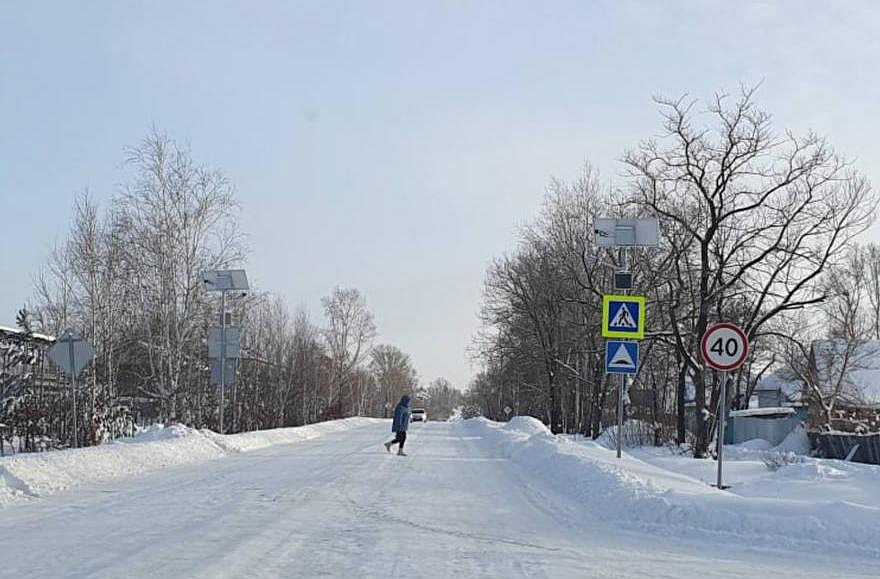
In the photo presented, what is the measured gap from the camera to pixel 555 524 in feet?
40.3

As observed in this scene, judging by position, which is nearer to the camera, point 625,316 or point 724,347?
point 724,347

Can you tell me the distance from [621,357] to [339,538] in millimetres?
10921

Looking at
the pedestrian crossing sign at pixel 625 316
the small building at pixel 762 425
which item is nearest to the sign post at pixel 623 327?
the pedestrian crossing sign at pixel 625 316

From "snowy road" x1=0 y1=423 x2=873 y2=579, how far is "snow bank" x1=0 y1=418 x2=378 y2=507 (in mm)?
736

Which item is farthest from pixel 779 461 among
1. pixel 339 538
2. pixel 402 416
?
pixel 339 538

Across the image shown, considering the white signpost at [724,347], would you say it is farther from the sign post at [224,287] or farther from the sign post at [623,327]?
the sign post at [224,287]

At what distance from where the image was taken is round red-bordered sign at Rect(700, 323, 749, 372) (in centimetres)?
1502

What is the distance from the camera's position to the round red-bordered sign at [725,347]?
49.3 feet

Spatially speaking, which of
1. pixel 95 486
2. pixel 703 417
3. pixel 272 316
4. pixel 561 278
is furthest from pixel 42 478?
pixel 272 316

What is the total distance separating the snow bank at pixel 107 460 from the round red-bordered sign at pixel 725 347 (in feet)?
35.8

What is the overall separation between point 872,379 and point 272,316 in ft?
158

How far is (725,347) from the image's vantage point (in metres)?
15.1

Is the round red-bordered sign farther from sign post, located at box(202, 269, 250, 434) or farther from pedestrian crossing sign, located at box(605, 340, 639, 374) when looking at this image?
sign post, located at box(202, 269, 250, 434)

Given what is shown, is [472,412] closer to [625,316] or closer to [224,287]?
[224,287]
